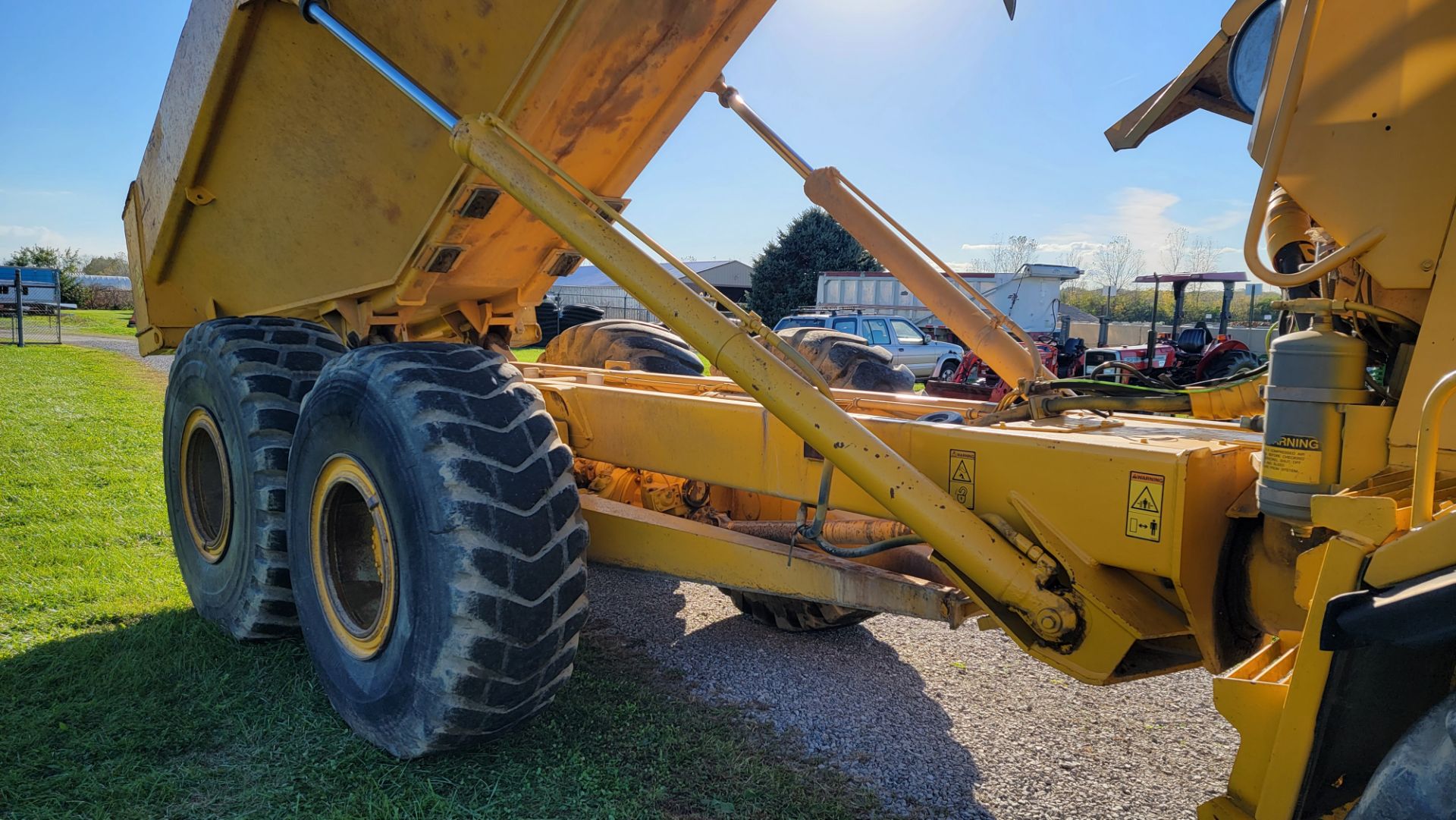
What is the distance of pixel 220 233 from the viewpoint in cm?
468

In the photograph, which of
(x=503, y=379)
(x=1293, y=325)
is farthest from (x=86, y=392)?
(x=1293, y=325)

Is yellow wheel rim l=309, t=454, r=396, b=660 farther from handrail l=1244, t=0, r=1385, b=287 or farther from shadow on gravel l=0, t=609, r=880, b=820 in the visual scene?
handrail l=1244, t=0, r=1385, b=287

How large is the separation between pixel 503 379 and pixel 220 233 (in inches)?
89.1

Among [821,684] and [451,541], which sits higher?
[451,541]

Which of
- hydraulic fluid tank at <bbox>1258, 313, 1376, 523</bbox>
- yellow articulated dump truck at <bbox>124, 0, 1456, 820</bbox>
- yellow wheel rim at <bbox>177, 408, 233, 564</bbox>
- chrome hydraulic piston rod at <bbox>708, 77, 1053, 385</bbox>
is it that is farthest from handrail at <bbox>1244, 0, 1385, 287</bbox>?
yellow wheel rim at <bbox>177, 408, 233, 564</bbox>

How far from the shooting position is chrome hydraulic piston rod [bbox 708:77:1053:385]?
13.5 ft

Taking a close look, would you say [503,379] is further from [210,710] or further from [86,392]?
[86,392]

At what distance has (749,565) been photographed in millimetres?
3340

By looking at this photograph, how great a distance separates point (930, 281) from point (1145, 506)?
193 cm

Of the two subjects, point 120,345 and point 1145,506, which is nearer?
point 1145,506

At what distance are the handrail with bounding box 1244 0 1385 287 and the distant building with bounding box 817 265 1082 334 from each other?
22698 mm

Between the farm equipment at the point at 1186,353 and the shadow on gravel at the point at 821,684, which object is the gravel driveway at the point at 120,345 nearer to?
the shadow on gravel at the point at 821,684

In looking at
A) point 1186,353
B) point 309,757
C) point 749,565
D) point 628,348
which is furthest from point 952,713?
point 1186,353

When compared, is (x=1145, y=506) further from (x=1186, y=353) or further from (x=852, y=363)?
(x=1186, y=353)
